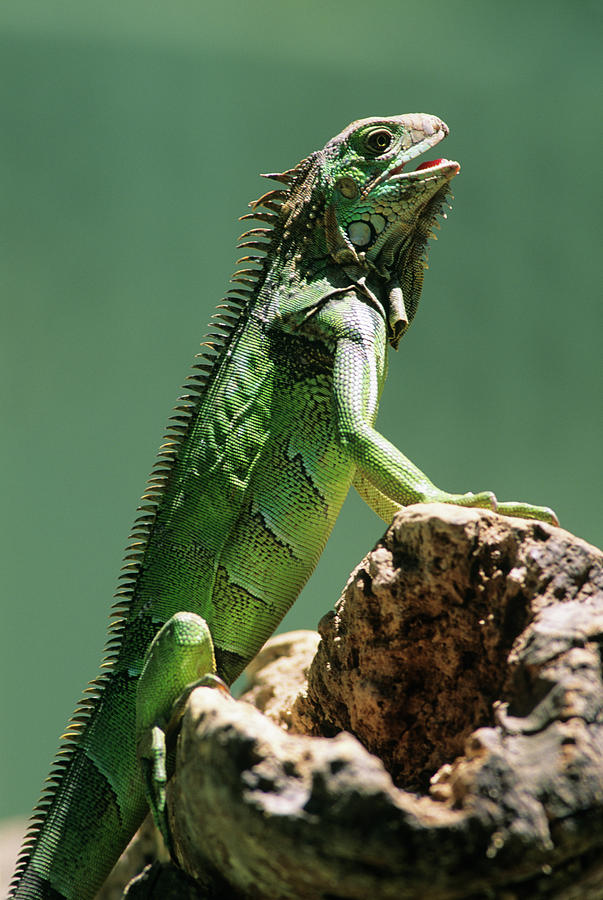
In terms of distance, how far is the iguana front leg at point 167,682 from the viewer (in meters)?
2.27

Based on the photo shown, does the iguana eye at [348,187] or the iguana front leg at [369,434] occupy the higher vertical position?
the iguana eye at [348,187]

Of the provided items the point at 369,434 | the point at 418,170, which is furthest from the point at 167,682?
the point at 418,170

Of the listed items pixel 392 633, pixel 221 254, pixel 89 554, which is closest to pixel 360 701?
pixel 392 633

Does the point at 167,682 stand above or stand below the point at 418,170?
below

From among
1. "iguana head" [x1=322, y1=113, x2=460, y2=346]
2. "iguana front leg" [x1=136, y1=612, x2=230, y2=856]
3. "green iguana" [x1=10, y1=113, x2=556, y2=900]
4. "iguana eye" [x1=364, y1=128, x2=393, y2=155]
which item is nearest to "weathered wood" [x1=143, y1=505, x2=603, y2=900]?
"iguana front leg" [x1=136, y1=612, x2=230, y2=856]

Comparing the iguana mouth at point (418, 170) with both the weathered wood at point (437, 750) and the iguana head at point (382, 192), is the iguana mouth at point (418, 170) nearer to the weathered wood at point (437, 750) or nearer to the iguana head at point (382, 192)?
the iguana head at point (382, 192)

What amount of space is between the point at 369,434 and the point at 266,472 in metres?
0.44

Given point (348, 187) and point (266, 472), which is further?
point (348, 187)

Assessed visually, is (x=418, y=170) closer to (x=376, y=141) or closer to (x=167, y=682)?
(x=376, y=141)

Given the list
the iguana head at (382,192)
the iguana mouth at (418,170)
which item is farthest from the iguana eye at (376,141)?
the iguana mouth at (418,170)

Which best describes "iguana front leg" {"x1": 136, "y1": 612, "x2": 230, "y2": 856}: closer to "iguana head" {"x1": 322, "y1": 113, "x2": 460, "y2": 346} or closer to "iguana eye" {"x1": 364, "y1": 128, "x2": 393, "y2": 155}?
"iguana head" {"x1": 322, "y1": 113, "x2": 460, "y2": 346}

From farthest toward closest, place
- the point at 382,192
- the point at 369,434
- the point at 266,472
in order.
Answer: the point at 382,192 → the point at 266,472 → the point at 369,434

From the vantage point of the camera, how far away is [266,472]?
283 cm

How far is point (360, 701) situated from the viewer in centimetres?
239
